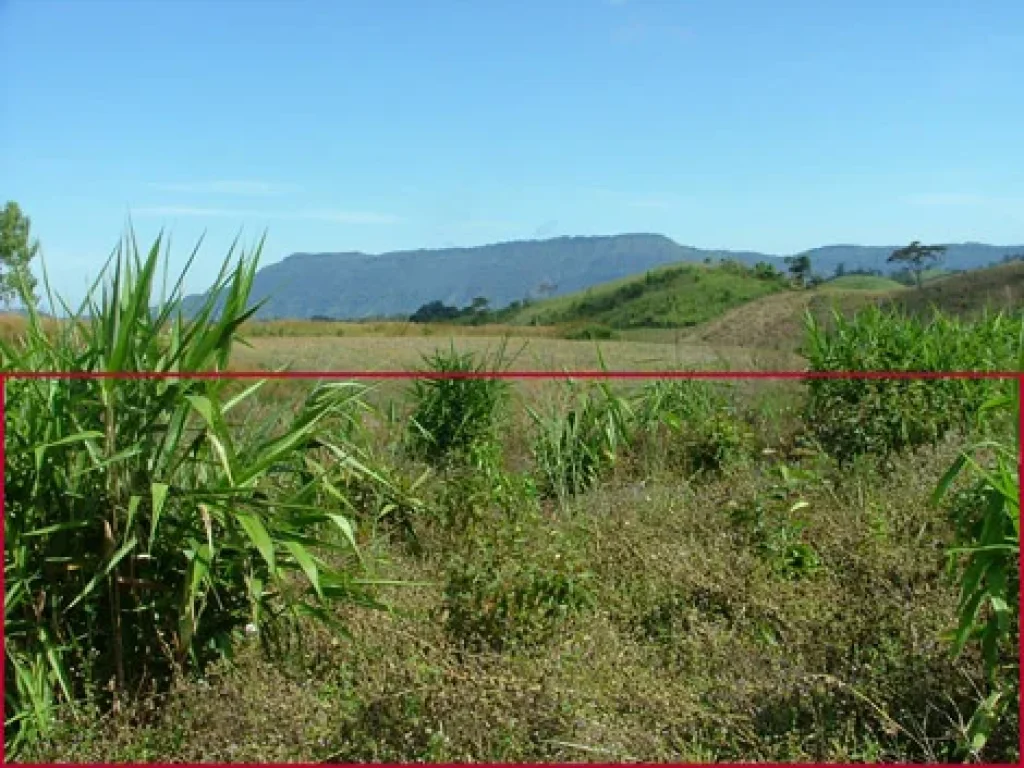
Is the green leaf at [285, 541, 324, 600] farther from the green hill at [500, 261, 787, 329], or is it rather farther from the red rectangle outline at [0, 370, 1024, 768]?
the green hill at [500, 261, 787, 329]

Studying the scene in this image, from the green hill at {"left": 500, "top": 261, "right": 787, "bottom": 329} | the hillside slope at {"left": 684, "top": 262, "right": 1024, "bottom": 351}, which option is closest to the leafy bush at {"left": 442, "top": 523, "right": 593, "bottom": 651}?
the hillside slope at {"left": 684, "top": 262, "right": 1024, "bottom": 351}

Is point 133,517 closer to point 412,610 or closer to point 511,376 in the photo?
point 412,610

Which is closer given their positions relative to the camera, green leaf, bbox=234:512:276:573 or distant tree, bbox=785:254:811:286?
green leaf, bbox=234:512:276:573

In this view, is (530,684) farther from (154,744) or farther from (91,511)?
(91,511)

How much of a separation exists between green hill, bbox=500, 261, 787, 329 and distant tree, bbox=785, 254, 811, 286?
30.2 inches

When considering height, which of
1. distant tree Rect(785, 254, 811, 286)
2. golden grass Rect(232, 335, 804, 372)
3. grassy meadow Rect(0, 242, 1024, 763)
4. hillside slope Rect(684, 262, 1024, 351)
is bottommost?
grassy meadow Rect(0, 242, 1024, 763)

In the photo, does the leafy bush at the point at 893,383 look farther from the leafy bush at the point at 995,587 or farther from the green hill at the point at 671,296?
the green hill at the point at 671,296

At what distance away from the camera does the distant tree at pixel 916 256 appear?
1048 inches

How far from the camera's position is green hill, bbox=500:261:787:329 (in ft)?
114

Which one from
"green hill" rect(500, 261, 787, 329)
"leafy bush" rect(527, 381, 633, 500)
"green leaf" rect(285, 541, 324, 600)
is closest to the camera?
"green leaf" rect(285, 541, 324, 600)

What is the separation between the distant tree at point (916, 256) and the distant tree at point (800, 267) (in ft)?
11.7

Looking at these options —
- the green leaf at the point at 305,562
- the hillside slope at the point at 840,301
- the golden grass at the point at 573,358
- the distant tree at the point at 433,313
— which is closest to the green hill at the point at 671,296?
the distant tree at the point at 433,313

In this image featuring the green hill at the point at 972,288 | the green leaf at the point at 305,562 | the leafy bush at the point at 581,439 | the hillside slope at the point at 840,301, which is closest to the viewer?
the green leaf at the point at 305,562

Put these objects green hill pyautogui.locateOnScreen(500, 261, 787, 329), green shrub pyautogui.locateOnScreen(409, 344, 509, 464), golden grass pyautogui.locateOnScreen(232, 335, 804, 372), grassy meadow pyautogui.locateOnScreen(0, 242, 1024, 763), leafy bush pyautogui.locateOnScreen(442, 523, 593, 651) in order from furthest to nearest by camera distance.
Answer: green hill pyautogui.locateOnScreen(500, 261, 787, 329), golden grass pyautogui.locateOnScreen(232, 335, 804, 372), green shrub pyautogui.locateOnScreen(409, 344, 509, 464), leafy bush pyautogui.locateOnScreen(442, 523, 593, 651), grassy meadow pyautogui.locateOnScreen(0, 242, 1024, 763)
